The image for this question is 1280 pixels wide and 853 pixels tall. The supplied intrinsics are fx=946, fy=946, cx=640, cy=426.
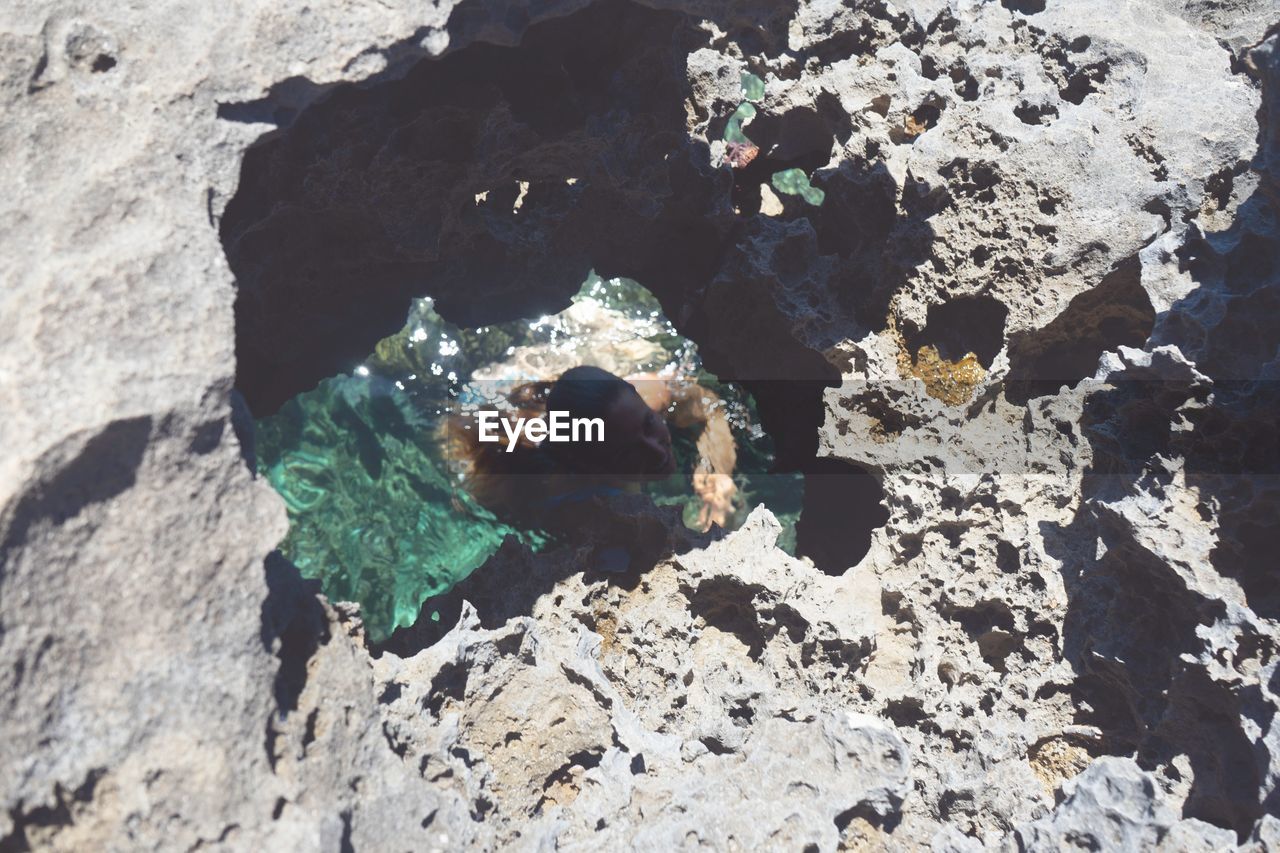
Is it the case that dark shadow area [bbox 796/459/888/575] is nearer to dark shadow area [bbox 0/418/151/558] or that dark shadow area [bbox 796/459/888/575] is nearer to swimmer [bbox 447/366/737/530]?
swimmer [bbox 447/366/737/530]

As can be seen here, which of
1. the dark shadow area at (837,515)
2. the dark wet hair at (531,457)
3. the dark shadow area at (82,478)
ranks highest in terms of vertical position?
the dark shadow area at (82,478)

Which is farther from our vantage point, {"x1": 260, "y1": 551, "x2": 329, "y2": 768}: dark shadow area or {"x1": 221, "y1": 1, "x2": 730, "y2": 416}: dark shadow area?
{"x1": 221, "y1": 1, "x2": 730, "y2": 416}: dark shadow area

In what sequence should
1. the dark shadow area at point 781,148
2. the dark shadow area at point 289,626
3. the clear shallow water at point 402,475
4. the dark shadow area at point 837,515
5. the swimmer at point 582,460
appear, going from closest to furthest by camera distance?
the dark shadow area at point 289,626 < the dark shadow area at point 781,148 < the dark shadow area at point 837,515 < the swimmer at point 582,460 < the clear shallow water at point 402,475

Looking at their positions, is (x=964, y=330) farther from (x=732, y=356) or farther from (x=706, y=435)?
(x=706, y=435)

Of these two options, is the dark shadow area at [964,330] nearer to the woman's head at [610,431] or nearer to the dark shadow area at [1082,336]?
the dark shadow area at [1082,336]

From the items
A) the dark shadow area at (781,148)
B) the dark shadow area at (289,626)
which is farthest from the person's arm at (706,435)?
the dark shadow area at (289,626)

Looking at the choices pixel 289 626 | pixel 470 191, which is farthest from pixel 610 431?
pixel 289 626

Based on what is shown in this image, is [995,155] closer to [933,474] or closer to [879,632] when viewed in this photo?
[933,474]

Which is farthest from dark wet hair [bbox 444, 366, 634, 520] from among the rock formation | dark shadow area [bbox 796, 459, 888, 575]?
dark shadow area [bbox 796, 459, 888, 575]
